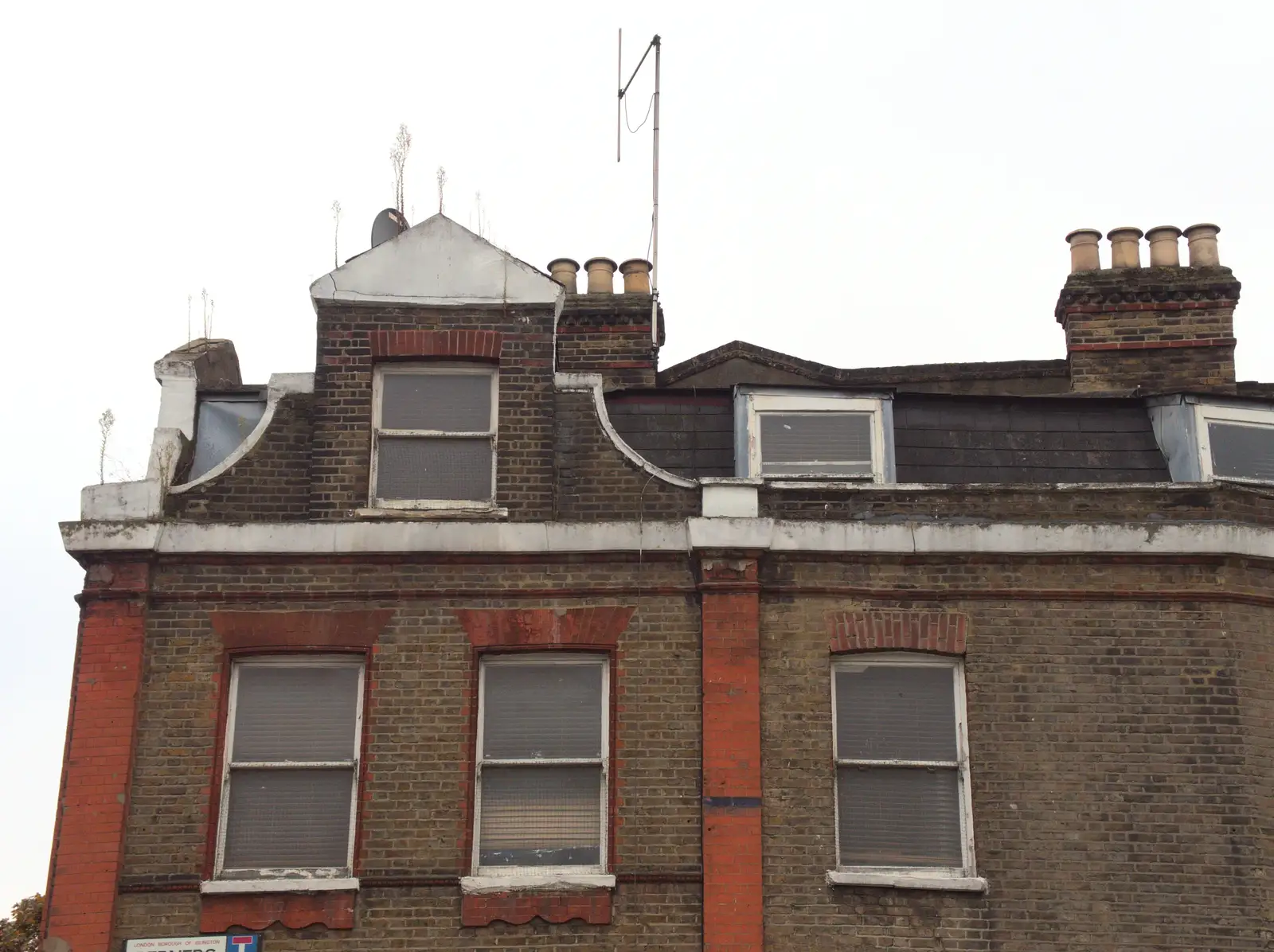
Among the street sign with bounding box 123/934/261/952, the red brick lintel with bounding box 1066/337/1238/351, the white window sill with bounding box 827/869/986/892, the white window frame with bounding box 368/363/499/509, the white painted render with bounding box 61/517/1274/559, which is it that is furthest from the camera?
the red brick lintel with bounding box 1066/337/1238/351

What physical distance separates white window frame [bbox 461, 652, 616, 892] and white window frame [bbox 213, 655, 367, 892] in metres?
0.94

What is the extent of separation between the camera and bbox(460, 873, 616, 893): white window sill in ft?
37.2

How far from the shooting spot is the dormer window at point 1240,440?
43.6 feet

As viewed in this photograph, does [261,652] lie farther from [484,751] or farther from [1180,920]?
[1180,920]

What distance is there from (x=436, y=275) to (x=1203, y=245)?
887cm

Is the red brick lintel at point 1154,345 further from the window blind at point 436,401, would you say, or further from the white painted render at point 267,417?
the white painted render at point 267,417

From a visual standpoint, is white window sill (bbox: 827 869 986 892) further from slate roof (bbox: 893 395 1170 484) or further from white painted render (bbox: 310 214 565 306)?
white painted render (bbox: 310 214 565 306)

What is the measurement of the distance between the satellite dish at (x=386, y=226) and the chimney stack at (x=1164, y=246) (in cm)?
839

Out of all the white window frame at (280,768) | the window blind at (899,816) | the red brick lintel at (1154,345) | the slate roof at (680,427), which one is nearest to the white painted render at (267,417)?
the white window frame at (280,768)

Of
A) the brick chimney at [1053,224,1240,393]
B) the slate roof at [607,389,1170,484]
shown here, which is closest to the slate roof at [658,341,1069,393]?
the brick chimney at [1053,224,1240,393]

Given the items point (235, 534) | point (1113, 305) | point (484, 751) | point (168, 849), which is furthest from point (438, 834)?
point (1113, 305)

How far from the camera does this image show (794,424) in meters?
13.3

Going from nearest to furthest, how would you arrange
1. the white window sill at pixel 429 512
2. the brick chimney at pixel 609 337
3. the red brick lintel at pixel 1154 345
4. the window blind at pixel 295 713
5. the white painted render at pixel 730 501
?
the window blind at pixel 295 713
the white painted render at pixel 730 501
the white window sill at pixel 429 512
the red brick lintel at pixel 1154 345
the brick chimney at pixel 609 337

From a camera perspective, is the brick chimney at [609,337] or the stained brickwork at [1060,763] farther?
the brick chimney at [609,337]
